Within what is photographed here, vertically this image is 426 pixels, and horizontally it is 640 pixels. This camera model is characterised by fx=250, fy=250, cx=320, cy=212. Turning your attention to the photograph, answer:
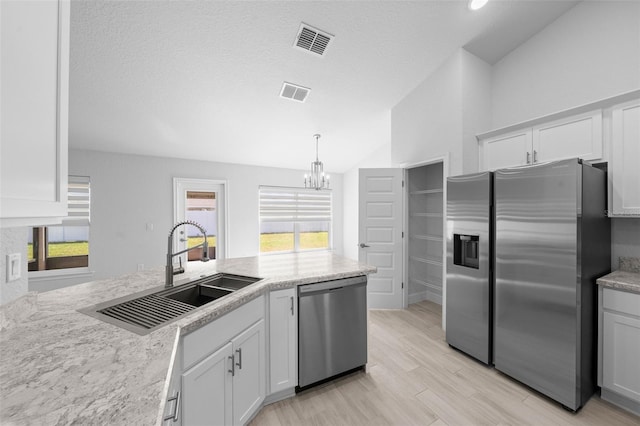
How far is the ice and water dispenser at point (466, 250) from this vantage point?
2449mm

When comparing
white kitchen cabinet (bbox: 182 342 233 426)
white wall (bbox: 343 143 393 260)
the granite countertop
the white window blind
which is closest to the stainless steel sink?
the granite countertop

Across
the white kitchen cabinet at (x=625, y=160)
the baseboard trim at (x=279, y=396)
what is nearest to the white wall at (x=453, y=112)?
the white kitchen cabinet at (x=625, y=160)

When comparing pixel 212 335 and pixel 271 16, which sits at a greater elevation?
pixel 271 16

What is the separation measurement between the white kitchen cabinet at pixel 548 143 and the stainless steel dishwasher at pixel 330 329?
207 cm

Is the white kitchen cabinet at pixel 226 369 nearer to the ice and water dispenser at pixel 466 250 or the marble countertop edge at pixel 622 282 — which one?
the ice and water dispenser at pixel 466 250

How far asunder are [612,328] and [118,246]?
19.2 ft

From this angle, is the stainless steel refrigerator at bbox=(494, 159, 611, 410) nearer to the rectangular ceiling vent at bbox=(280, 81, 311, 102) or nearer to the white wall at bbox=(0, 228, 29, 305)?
the rectangular ceiling vent at bbox=(280, 81, 311, 102)

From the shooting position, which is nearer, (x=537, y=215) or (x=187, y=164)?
(x=537, y=215)

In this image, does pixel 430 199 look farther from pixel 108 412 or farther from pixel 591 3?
pixel 108 412

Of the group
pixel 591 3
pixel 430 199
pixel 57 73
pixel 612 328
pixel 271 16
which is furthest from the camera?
pixel 430 199

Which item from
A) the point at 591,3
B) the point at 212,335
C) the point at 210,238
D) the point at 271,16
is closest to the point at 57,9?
the point at 212,335

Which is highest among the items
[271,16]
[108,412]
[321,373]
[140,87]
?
[271,16]

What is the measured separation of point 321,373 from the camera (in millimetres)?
1996

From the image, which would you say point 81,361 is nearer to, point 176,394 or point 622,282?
point 176,394
